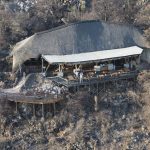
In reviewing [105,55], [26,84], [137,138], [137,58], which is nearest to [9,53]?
[26,84]

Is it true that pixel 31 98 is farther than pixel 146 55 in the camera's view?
No

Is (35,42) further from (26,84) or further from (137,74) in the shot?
(137,74)

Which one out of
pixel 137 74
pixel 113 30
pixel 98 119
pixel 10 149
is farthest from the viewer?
pixel 113 30

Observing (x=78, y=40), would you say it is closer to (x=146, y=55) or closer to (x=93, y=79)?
(x=93, y=79)

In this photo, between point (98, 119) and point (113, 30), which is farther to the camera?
point (113, 30)

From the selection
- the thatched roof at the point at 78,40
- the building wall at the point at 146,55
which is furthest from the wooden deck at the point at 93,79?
the building wall at the point at 146,55

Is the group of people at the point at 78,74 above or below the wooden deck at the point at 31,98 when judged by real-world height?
above

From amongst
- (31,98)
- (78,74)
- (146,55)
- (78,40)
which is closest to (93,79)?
(78,74)

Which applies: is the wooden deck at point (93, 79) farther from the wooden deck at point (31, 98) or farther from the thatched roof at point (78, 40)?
the thatched roof at point (78, 40)
